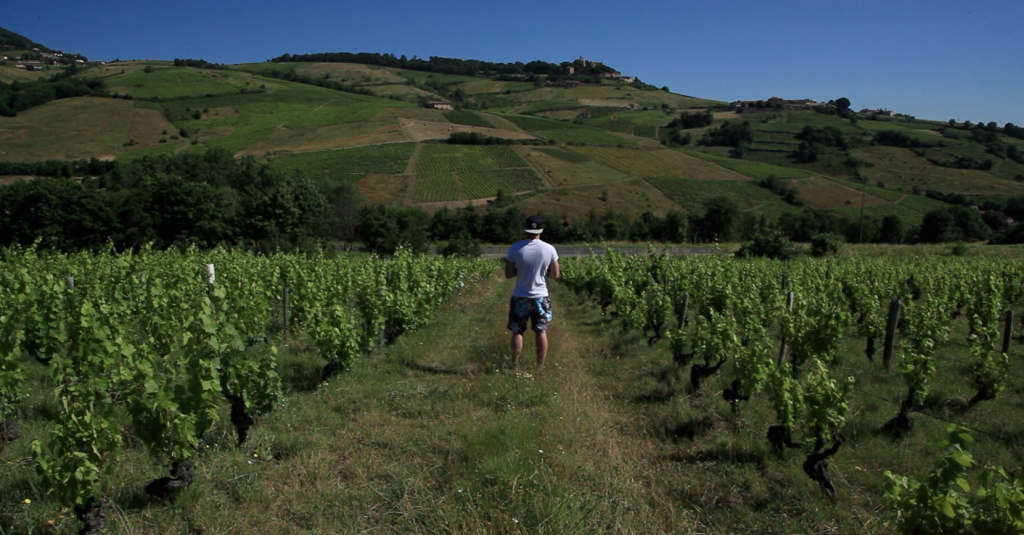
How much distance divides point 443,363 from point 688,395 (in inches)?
119

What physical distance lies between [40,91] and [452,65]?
9360 centimetres

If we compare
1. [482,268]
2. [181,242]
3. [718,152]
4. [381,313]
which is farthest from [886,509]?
[718,152]

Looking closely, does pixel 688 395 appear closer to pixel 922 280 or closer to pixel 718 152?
pixel 922 280

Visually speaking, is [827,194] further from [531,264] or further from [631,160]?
[531,264]

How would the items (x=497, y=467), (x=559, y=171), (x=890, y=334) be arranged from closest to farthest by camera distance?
(x=497, y=467) < (x=890, y=334) < (x=559, y=171)

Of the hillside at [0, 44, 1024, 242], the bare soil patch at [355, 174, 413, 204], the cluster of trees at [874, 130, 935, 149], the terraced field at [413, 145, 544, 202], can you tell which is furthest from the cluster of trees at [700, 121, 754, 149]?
the bare soil patch at [355, 174, 413, 204]

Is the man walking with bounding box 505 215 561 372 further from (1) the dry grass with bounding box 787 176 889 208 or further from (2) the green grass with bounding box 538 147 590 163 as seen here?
(2) the green grass with bounding box 538 147 590 163

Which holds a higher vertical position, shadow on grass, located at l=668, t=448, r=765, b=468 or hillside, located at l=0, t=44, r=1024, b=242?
hillside, located at l=0, t=44, r=1024, b=242

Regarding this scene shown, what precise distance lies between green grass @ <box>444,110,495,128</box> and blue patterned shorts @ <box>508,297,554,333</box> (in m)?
86.4

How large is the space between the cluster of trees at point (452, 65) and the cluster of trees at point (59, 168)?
290 ft

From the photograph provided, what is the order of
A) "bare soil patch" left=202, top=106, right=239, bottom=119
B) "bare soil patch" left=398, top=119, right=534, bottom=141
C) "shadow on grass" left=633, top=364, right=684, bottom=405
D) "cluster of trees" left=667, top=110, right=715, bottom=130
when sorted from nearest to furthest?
"shadow on grass" left=633, top=364, right=684, bottom=405
"bare soil patch" left=398, top=119, right=534, bottom=141
"bare soil patch" left=202, top=106, right=239, bottom=119
"cluster of trees" left=667, top=110, right=715, bottom=130

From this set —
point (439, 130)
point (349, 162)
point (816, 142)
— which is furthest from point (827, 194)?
point (349, 162)

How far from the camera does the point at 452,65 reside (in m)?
156

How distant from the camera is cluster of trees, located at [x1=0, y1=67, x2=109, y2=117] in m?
74.4
